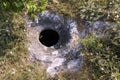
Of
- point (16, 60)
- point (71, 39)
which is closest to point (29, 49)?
point (16, 60)

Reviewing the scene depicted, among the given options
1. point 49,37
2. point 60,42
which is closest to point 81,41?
point 60,42

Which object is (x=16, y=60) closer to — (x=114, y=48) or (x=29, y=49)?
(x=29, y=49)

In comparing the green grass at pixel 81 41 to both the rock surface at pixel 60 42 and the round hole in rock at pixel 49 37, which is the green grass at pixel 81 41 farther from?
the round hole in rock at pixel 49 37

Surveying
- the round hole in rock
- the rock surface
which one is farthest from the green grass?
the round hole in rock

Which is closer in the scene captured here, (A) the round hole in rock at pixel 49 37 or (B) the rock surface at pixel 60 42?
(B) the rock surface at pixel 60 42

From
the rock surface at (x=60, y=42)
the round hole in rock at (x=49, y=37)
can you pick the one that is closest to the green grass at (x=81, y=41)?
the rock surface at (x=60, y=42)

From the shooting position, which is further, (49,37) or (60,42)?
(49,37)

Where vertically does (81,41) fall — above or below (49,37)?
above

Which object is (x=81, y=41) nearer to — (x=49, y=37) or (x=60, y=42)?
(x=60, y=42)

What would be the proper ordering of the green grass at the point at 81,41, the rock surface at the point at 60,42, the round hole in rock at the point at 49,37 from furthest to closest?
the round hole in rock at the point at 49,37 < the rock surface at the point at 60,42 < the green grass at the point at 81,41
